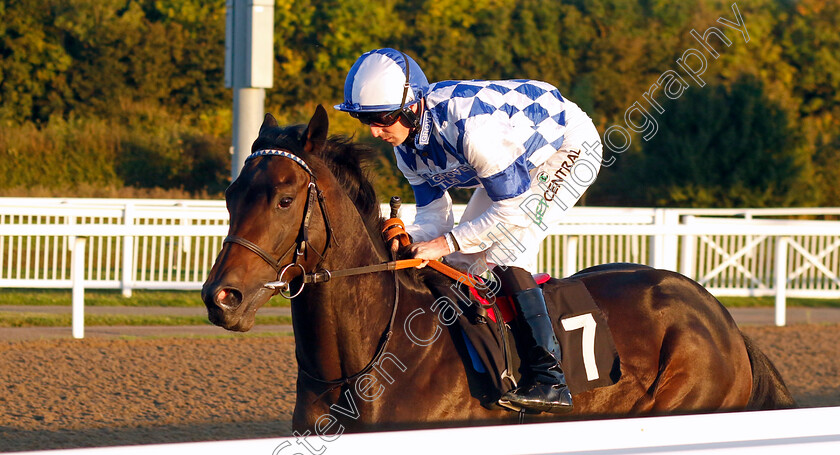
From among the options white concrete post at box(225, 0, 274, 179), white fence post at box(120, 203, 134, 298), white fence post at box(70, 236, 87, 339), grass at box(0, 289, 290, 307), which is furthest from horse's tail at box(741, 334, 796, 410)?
white concrete post at box(225, 0, 274, 179)

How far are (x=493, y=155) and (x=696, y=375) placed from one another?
1.10 m

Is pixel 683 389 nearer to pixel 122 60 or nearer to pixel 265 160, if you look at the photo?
pixel 265 160

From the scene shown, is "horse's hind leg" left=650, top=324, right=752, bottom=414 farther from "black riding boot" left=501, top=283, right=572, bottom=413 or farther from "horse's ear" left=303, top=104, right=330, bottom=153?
"horse's ear" left=303, top=104, right=330, bottom=153

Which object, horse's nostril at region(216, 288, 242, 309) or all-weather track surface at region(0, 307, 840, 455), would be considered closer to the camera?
horse's nostril at region(216, 288, 242, 309)

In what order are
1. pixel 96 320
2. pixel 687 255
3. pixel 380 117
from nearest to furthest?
1. pixel 380 117
2. pixel 96 320
3. pixel 687 255

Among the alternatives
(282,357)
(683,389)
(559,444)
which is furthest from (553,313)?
(282,357)

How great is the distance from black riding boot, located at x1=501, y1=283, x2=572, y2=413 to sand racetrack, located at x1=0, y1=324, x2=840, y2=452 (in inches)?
73.6

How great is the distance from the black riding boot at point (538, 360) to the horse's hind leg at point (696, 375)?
477 millimetres

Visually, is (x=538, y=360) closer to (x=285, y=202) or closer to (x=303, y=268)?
(x=303, y=268)

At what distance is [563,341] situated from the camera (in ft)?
9.75

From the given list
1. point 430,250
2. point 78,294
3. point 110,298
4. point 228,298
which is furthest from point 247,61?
point 228,298

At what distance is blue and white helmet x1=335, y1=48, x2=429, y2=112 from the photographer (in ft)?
9.12

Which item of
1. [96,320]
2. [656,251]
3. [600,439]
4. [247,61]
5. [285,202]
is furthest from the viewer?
[247,61]

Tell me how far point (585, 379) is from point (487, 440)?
117 centimetres
